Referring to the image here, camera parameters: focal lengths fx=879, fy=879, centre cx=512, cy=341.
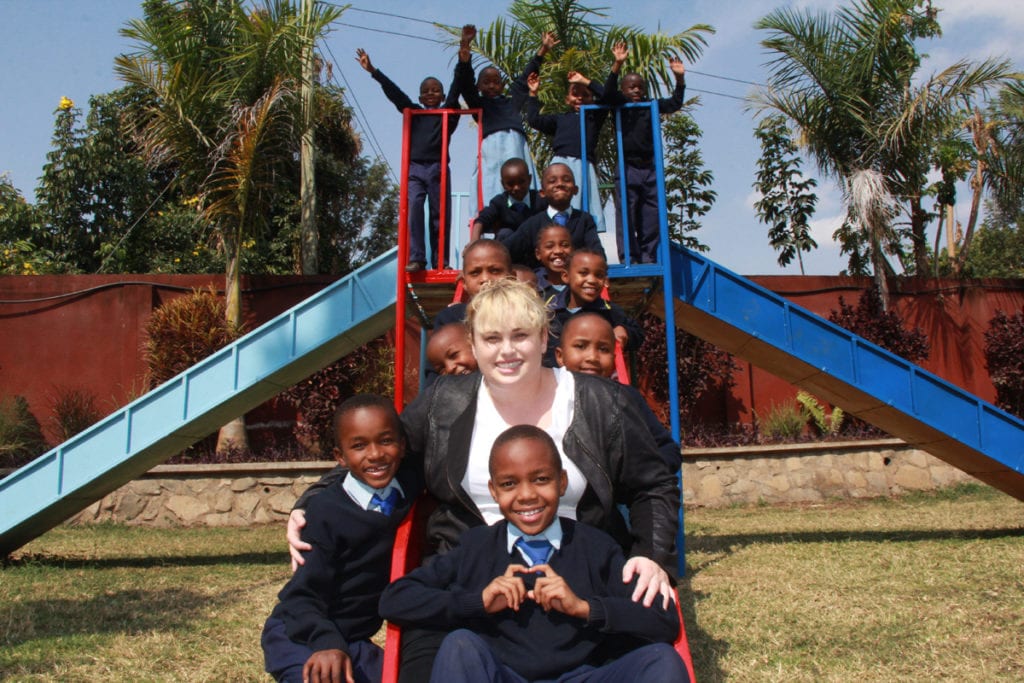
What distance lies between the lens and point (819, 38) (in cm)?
1223

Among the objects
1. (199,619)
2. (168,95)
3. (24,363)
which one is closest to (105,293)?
(24,363)

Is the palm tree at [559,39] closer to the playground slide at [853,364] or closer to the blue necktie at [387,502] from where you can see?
the playground slide at [853,364]

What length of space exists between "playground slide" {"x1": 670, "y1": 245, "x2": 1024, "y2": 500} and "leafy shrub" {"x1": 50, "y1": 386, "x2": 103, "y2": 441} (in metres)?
7.40

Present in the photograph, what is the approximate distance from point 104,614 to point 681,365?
26.0 feet

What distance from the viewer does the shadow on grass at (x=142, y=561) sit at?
285 inches

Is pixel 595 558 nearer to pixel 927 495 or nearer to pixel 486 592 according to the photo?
pixel 486 592

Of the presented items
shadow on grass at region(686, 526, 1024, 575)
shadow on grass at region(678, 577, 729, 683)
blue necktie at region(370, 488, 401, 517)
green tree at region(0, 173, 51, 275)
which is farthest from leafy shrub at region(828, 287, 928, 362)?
green tree at region(0, 173, 51, 275)

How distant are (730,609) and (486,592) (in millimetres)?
3027

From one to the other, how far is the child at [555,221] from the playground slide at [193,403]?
2.54 metres

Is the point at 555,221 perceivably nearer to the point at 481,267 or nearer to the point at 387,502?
the point at 481,267

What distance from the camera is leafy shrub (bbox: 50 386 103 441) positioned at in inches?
418

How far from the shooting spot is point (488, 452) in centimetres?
269

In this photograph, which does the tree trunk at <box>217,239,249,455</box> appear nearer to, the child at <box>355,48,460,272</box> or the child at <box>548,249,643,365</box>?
the child at <box>355,48,460,272</box>

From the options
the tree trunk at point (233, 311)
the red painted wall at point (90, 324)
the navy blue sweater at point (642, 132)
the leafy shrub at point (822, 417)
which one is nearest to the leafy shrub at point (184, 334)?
the tree trunk at point (233, 311)
